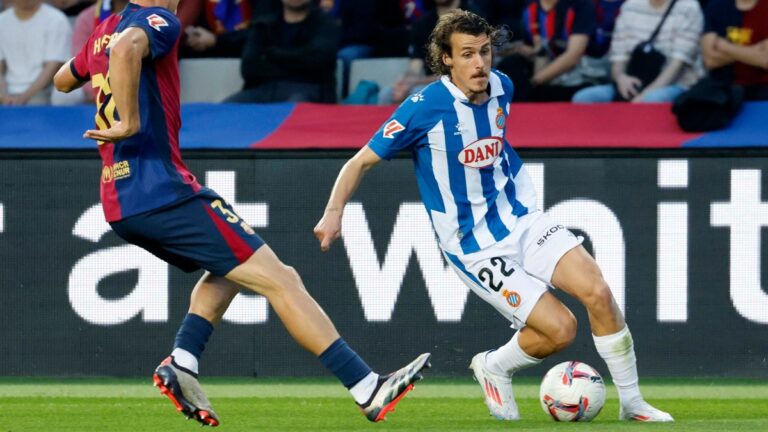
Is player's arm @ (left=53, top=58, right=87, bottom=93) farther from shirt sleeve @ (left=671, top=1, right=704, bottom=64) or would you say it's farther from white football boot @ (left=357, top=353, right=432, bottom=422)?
shirt sleeve @ (left=671, top=1, right=704, bottom=64)

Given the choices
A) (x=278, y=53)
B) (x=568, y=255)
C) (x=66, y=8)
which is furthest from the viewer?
(x=66, y=8)

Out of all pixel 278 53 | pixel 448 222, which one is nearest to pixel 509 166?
pixel 448 222

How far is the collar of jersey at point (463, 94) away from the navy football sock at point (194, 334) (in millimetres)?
1729

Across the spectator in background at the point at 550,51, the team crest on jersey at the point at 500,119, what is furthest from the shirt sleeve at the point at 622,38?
the team crest on jersey at the point at 500,119

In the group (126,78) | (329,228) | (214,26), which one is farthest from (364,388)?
(214,26)

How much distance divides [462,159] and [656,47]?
14.5 ft

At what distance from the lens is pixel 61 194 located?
1052 cm

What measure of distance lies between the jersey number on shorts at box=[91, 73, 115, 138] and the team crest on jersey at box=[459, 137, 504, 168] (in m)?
1.80

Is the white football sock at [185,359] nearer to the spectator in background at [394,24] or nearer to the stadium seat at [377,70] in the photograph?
the stadium seat at [377,70]

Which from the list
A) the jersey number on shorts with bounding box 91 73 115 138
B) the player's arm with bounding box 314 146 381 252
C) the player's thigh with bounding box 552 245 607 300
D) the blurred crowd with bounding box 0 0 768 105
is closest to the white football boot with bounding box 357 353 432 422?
the player's arm with bounding box 314 146 381 252

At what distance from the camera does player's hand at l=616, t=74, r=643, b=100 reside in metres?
11.3

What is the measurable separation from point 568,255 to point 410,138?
38.8 inches

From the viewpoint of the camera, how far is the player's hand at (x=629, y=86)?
11.3 meters

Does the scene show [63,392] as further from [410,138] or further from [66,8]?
[66,8]
